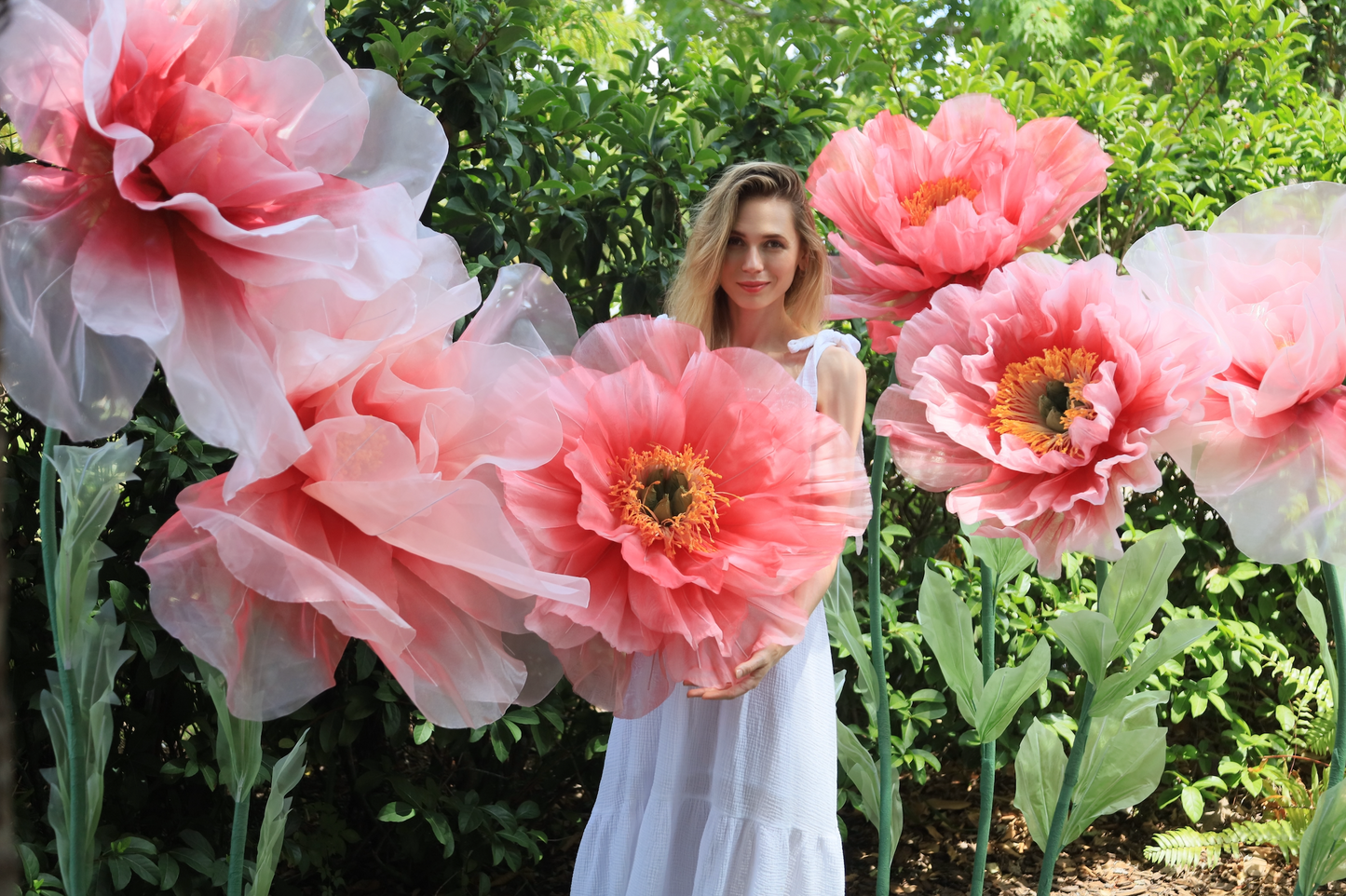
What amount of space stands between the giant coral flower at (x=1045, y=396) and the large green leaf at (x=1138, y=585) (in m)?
0.24

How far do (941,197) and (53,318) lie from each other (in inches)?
35.7

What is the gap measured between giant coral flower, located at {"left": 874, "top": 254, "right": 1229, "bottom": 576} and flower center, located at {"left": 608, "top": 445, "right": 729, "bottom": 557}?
0.21 m

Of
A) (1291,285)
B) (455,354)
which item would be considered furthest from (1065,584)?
(455,354)

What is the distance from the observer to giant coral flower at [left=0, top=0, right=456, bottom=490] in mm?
552

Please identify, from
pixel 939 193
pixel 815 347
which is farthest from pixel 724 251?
pixel 939 193

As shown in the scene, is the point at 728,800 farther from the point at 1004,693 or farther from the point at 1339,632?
the point at 1339,632

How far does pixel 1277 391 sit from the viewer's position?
2.74ft

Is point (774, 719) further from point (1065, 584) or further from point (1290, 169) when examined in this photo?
point (1290, 169)

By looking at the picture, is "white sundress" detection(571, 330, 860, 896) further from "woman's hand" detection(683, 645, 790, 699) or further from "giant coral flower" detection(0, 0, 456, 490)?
"giant coral flower" detection(0, 0, 456, 490)

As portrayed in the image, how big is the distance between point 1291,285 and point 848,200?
478 millimetres

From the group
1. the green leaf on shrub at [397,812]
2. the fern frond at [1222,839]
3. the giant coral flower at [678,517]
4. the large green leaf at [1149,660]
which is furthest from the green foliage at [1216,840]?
the giant coral flower at [678,517]

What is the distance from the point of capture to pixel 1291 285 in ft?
2.82

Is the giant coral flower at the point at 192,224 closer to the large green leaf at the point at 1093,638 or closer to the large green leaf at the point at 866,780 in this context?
the large green leaf at the point at 1093,638

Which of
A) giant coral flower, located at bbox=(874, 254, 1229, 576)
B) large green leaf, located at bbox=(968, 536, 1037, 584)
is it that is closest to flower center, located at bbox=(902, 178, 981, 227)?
giant coral flower, located at bbox=(874, 254, 1229, 576)
